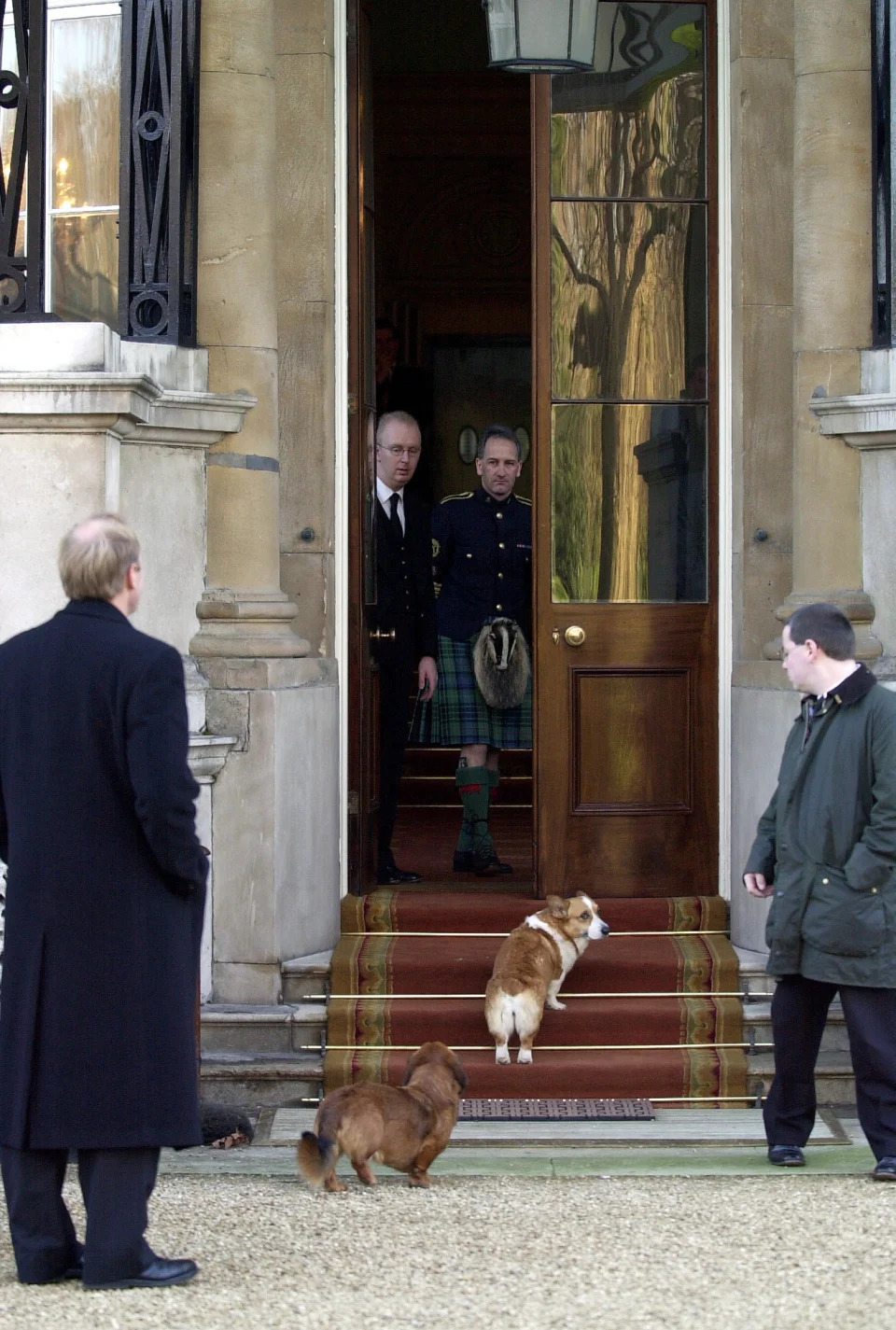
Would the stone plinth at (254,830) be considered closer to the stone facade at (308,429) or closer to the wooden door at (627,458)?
the stone facade at (308,429)

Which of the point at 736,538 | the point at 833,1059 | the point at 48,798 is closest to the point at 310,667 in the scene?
the point at 736,538

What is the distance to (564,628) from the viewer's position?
7719 mm

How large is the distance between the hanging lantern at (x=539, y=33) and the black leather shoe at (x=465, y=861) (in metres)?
3.41

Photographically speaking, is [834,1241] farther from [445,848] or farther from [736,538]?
[445,848]

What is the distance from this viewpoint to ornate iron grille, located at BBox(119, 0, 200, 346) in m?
7.11

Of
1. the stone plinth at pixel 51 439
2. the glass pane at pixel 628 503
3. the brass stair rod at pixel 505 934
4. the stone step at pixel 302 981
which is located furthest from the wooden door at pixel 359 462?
the stone plinth at pixel 51 439

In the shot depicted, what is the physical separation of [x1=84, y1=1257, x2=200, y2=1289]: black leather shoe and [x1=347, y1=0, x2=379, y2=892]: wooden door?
3348mm

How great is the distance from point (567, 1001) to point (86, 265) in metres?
3.26

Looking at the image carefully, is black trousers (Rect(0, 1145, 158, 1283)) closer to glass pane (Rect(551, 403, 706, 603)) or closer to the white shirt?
glass pane (Rect(551, 403, 706, 603))

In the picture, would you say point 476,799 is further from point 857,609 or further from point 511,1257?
point 511,1257

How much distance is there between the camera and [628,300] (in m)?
7.75

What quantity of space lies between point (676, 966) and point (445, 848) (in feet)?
7.04

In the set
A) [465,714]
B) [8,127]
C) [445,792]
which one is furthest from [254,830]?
[445,792]

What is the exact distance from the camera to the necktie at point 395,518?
26.4 ft
